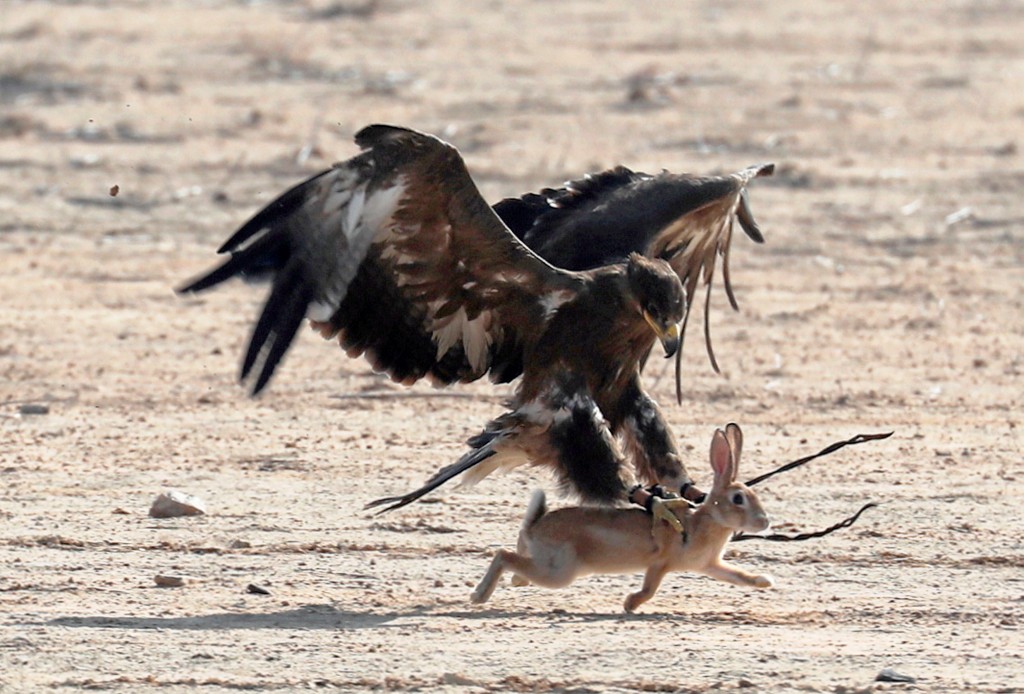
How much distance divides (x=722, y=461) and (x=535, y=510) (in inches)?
27.0

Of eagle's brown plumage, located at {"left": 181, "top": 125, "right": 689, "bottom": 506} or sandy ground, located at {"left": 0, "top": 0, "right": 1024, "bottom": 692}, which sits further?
eagle's brown plumage, located at {"left": 181, "top": 125, "right": 689, "bottom": 506}

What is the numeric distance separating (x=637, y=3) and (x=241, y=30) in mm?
5767

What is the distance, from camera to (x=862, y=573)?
7109mm

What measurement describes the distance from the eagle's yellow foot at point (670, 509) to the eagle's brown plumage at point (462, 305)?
15 centimetres

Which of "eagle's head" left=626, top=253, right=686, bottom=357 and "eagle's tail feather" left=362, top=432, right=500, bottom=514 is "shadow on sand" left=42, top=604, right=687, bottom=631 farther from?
"eagle's head" left=626, top=253, right=686, bottom=357

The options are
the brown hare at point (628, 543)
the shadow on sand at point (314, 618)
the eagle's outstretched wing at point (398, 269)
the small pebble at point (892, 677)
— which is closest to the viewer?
the small pebble at point (892, 677)

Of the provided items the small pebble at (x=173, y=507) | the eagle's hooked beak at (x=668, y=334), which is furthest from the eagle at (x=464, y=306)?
the small pebble at (x=173, y=507)

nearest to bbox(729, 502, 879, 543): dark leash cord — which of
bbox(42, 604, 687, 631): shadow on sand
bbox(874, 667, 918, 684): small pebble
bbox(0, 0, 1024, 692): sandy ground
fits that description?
bbox(0, 0, 1024, 692): sandy ground

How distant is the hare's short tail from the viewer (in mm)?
6715

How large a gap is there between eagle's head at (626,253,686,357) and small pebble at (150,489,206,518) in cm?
197

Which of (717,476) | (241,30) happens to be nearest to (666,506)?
(717,476)

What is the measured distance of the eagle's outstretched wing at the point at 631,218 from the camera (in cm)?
765

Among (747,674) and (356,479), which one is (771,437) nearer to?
(356,479)

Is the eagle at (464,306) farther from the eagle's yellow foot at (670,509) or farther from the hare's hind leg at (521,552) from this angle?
the hare's hind leg at (521,552)
